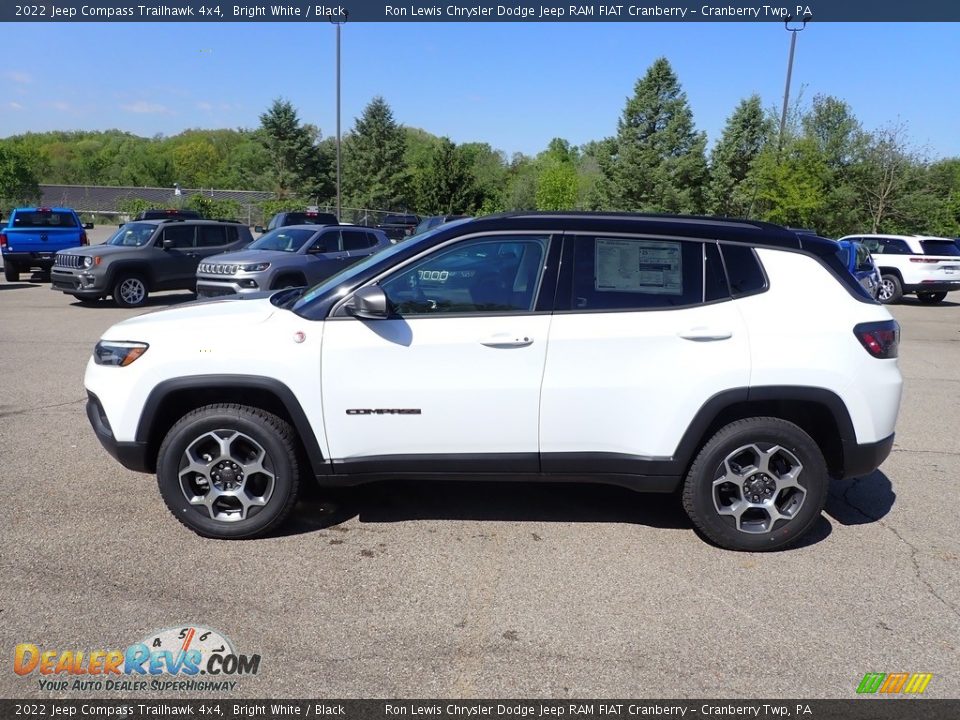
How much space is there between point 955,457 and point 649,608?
395cm

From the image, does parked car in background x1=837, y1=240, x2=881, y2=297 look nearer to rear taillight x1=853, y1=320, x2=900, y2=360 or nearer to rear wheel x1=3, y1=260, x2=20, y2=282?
rear taillight x1=853, y1=320, x2=900, y2=360

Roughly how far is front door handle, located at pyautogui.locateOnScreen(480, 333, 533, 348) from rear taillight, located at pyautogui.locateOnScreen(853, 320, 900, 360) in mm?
1786

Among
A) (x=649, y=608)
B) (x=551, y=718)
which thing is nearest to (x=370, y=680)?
(x=551, y=718)

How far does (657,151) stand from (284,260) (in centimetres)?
4183

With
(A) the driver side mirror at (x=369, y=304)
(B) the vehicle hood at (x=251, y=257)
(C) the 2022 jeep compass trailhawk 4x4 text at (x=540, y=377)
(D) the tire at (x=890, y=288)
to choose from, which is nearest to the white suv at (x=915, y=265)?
(D) the tire at (x=890, y=288)

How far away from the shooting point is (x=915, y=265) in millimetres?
18312

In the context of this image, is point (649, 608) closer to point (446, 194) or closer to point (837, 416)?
point (837, 416)

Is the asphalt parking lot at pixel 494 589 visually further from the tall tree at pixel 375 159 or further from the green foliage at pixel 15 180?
the tall tree at pixel 375 159

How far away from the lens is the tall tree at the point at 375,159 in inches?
2368

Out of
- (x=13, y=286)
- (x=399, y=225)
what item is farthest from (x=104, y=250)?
(x=399, y=225)

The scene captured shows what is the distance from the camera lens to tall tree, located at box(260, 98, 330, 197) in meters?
59.2

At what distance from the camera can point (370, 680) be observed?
301cm

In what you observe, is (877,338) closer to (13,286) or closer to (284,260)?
(284,260)

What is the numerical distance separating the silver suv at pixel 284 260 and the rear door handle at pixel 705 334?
32.3 feet
